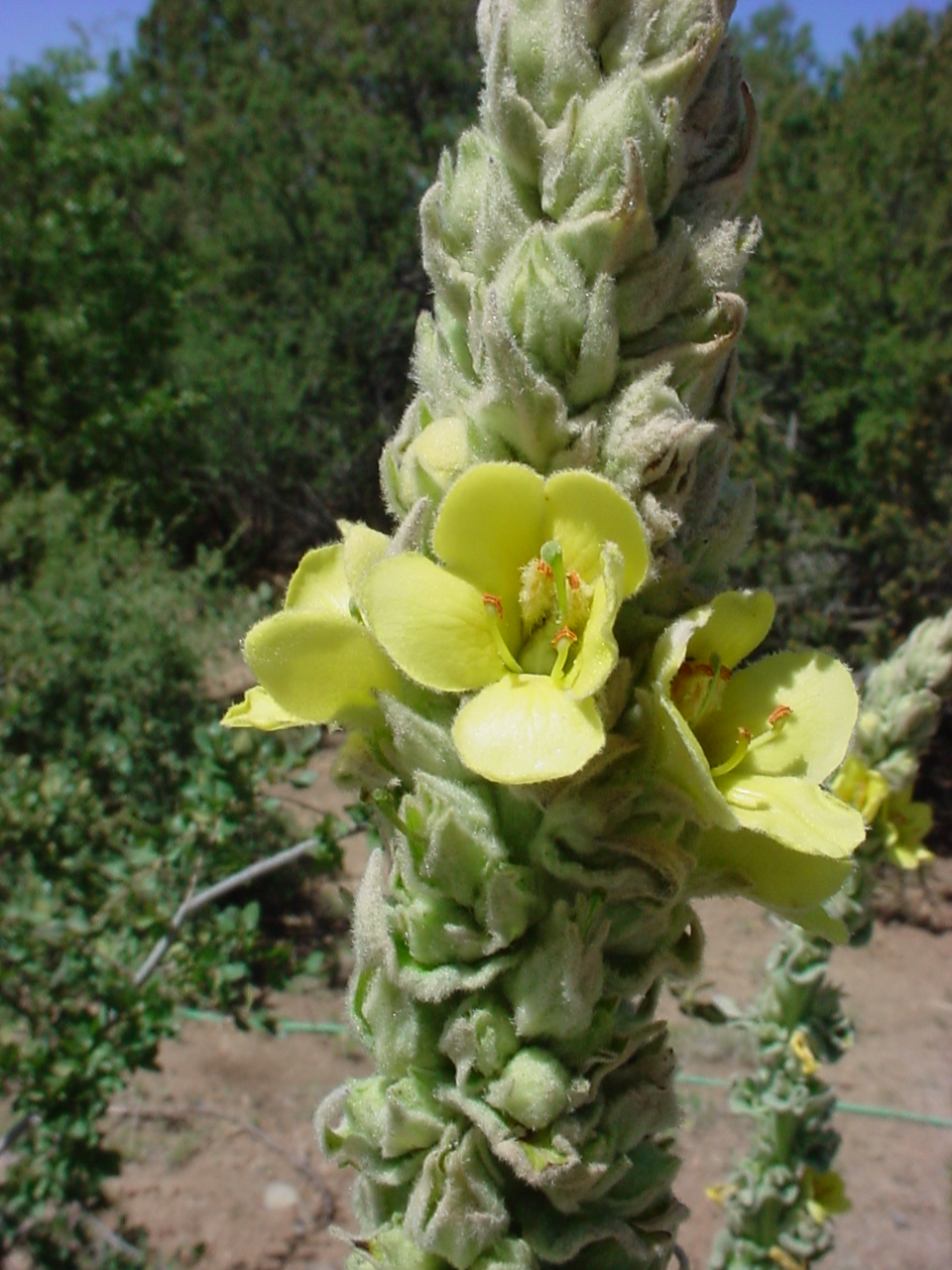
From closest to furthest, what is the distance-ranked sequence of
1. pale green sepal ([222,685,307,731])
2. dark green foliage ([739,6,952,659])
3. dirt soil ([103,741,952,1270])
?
pale green sepal ([222,685,307,731]) < dirt soil ([103,741,952,1270]) < dark green foliage ([739,6,952,659])

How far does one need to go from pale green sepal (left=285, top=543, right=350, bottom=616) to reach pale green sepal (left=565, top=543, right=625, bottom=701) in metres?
0.44

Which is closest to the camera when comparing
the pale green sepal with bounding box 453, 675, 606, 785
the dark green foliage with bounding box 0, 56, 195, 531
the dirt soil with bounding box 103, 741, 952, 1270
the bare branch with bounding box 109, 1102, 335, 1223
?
the pale green sepal with bounding box 453, 675, 606, 785

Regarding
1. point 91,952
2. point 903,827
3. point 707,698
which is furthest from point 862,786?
point 91,952

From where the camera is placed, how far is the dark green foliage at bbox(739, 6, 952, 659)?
10438 mm

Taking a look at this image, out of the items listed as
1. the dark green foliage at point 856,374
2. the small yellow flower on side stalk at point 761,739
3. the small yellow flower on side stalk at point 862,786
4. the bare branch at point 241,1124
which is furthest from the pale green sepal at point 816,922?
the dark green foliage at point 856,374

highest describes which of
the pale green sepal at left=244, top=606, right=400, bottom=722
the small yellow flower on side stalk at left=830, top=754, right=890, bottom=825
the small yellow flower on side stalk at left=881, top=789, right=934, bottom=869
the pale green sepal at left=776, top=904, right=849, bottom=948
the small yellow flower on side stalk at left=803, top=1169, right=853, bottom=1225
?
the pale green sepal at left=244, top=606, right=400, bottom=722

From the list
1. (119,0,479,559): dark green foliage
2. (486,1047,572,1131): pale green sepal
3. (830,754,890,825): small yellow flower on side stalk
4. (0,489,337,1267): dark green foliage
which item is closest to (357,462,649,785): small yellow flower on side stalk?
(486,1047,572,1131): pale green sepal

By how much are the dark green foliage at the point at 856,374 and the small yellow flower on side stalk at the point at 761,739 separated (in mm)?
9256

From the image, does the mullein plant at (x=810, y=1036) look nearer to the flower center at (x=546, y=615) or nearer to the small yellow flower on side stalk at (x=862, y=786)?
the small yellow flower on side stalk at (x=862, y=786)

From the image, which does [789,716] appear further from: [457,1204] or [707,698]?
[457,1204]

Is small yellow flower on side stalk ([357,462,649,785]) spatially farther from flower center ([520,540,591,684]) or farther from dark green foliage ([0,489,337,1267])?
dark green foliage ([0,489,337,1267])

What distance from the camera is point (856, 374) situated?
12125mm

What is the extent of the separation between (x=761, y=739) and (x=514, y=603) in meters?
0.34

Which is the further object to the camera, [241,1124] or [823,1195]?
[241,1124]
